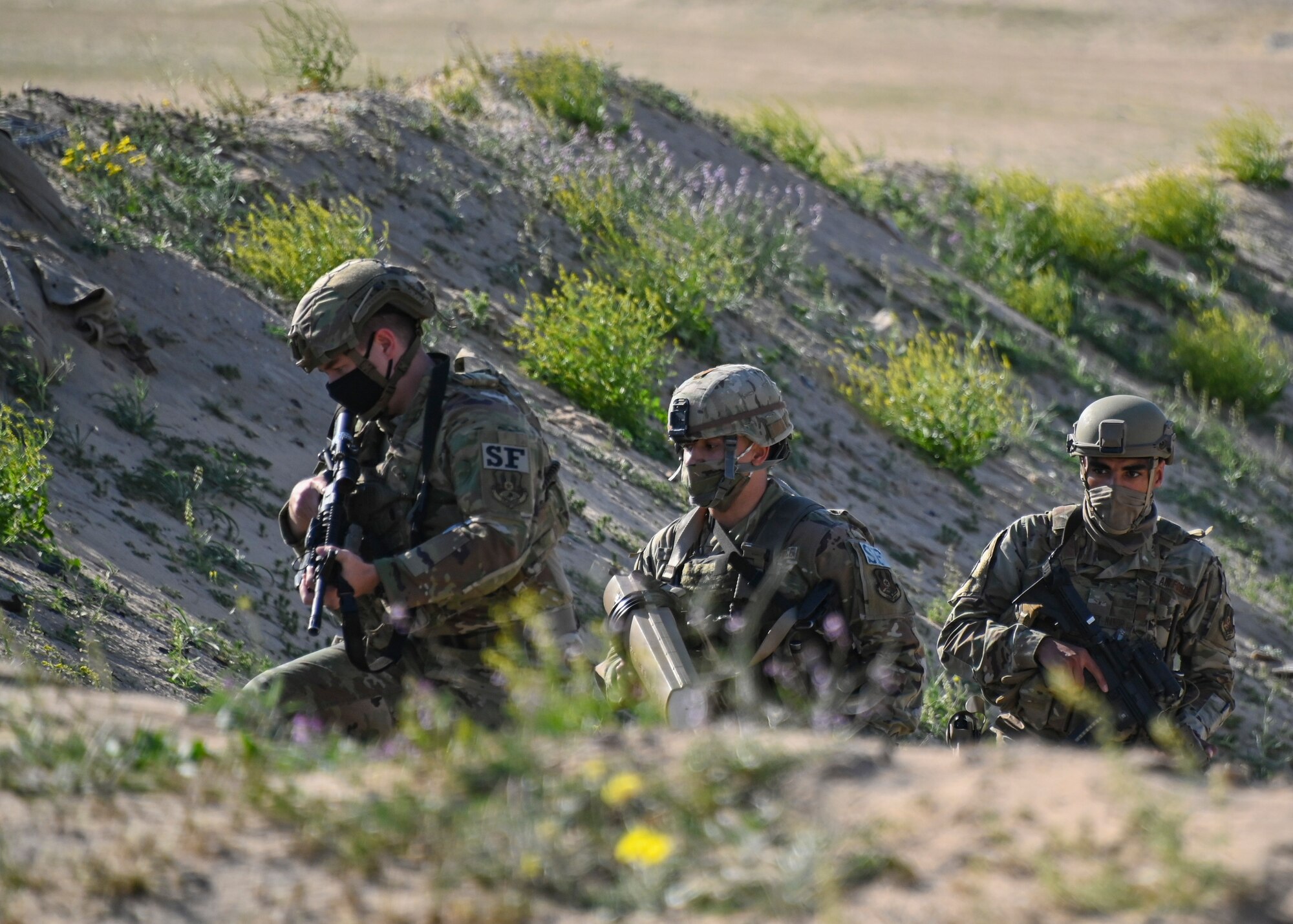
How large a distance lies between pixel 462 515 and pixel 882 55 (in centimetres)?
4854

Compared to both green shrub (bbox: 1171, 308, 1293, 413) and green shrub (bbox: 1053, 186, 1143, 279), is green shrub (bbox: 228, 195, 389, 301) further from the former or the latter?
green shrub (bbox: 1053, 186, 1143, 279)

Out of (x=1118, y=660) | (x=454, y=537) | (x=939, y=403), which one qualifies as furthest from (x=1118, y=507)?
(x=939, y=403)

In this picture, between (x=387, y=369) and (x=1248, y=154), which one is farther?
(x=1248, y=154)

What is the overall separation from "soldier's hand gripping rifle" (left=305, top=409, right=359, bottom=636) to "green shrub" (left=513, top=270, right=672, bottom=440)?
462cm

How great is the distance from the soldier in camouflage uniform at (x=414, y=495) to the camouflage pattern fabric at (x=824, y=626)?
387mm

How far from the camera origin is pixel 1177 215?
1725 centimetres

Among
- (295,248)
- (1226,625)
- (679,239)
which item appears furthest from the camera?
(679,239)

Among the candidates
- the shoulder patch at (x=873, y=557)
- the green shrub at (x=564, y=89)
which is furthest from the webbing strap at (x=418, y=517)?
the green shrub at (x=564, y=89)

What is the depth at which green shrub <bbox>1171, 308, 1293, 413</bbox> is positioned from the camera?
13383 millimetres

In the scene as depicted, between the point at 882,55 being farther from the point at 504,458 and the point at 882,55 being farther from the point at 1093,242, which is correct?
the point at 504,458

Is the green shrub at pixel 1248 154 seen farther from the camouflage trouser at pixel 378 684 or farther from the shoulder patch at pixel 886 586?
the camouflage trouser at pixel 378 684

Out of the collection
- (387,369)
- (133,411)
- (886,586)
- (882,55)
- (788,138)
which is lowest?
(133,411)

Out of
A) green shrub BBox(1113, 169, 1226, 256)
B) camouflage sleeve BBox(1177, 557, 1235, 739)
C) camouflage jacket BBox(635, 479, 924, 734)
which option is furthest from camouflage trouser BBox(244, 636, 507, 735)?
green shrub BBox(1113, 169, 1226, 256)

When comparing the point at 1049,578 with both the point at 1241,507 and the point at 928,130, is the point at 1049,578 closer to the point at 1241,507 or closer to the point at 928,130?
the point at 1241,507
